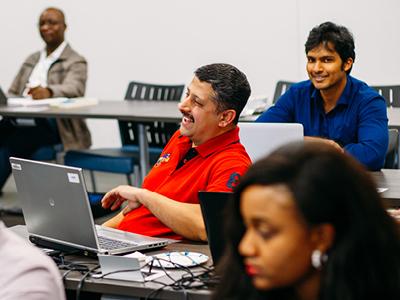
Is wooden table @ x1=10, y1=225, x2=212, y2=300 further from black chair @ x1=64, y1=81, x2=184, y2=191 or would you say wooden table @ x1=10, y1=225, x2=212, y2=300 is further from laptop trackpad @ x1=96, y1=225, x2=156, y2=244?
black chair @ x1=64, y1=81, x2=184, y2=191

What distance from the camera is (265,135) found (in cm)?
337

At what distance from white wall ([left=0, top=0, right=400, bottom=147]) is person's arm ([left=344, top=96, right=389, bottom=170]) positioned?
9.62ft

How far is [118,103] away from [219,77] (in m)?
3.32

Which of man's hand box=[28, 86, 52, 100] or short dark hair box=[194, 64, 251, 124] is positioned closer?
short dark hair box=[194, 64, 251, 124]

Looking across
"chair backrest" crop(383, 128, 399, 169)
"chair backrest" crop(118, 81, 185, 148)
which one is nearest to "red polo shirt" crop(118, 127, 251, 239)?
"chair backrest" crop(383, 128, 399, 169)

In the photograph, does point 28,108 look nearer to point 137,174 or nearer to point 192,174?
point 137,174

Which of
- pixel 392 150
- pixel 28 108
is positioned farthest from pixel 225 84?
pixel 28 108

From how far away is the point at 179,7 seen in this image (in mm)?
7359

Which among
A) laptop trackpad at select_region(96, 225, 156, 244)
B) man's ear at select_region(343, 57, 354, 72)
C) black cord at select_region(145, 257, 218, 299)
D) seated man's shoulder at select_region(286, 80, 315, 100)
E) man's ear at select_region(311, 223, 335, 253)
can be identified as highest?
man's ear at select_region(311, 223, 335, 253)

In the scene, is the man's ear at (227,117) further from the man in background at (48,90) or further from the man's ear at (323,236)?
the man in background at (48,90)

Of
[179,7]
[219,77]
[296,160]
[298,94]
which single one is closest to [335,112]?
[298,94]

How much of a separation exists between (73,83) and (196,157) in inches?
139

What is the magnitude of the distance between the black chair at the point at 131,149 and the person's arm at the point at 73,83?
0.44 metres

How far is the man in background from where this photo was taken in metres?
6.25
